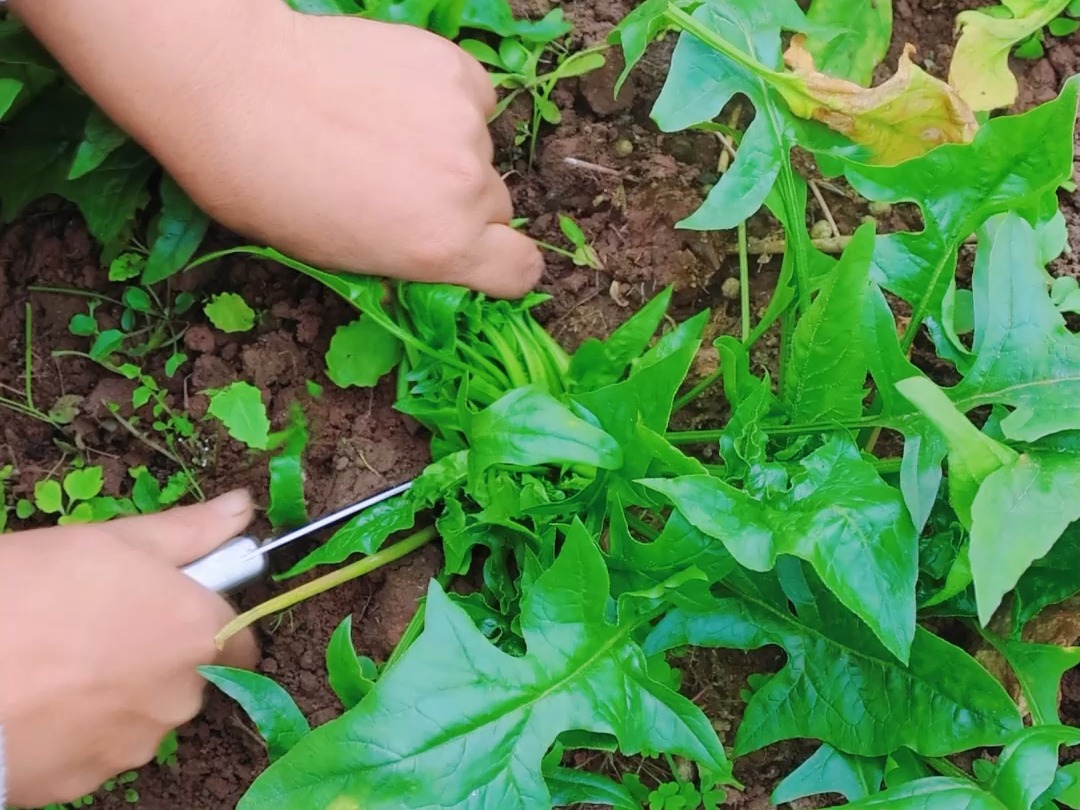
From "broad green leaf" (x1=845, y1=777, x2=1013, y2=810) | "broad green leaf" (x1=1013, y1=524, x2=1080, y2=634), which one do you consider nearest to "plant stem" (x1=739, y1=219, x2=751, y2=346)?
"broad green leaf" (x1=1013, y1=524, x2=1080, y2=634)

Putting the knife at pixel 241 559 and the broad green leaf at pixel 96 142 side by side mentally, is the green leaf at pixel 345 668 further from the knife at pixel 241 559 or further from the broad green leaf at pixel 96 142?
the broad green leaf at pixel 96 142

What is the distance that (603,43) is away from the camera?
1067 mm

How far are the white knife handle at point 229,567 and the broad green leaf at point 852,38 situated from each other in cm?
79

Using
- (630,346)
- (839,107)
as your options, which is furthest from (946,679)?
(839,107)

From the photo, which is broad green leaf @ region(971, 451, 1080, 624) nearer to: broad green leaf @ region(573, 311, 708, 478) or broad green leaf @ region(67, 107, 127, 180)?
broad green leaf @ region(573, 311, 708, 478)

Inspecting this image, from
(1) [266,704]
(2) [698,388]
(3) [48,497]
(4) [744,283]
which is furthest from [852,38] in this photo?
(3) [48,497]

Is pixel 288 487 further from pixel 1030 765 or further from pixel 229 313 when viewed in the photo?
pixel 1030 765

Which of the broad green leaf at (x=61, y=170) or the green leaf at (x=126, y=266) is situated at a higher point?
the broad green leaf at (x=61, y=170)

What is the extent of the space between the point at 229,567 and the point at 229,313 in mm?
279

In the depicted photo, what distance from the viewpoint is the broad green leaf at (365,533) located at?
Answer: 0.91 metres

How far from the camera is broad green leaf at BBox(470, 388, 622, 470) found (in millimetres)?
790

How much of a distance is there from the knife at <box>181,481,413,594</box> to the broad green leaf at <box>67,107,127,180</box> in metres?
0.41

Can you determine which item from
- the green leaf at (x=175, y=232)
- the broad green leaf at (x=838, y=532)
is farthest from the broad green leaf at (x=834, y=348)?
the green leaf at (x=175, y=232)

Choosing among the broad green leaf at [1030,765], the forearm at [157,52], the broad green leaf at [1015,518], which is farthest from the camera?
the forearm at [157,52]
